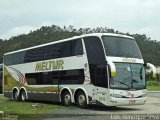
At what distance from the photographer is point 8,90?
104 feet

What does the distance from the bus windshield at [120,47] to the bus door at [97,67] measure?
0.37 meters

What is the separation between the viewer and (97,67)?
2081 centimetres

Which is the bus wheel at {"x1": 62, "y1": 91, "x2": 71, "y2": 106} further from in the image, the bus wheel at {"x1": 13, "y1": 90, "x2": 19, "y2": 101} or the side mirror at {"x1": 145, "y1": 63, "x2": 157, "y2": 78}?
the bus wheel at {"x1": 13, "y1": 90, "x2": 19, "y2": 101}

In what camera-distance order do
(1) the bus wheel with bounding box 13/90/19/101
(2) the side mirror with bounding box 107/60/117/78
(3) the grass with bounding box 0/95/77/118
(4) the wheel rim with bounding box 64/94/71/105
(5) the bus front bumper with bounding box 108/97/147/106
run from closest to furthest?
(3) the grass with bounding box 0/95/77/118, (2) the side mirror with bounding box 107/60/117/78, (5) the bus front bumper with bounding box 108/97/147/106, (4) the wheel rim with bounding box 64/94/71/105, (1) the bus wheel with bounding box 13/90/19/101

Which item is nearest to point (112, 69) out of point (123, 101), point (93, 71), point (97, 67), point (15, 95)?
point (97, 67)

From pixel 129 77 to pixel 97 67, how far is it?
1657 mm

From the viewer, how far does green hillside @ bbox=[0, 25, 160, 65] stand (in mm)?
84188

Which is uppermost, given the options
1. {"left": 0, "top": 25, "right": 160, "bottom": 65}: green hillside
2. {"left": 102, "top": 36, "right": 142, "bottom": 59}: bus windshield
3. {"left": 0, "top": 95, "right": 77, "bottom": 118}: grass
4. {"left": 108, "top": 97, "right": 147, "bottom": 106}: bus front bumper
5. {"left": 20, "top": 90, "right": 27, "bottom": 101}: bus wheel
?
{"left": 0, "top": 25, "right": 160, "bottom": 65}: green hillside

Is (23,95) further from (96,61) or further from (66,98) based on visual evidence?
(96,61)

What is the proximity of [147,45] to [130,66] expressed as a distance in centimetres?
8905

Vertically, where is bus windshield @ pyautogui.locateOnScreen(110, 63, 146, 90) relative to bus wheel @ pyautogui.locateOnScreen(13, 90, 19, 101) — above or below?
above

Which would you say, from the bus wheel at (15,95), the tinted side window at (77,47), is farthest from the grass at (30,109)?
the bus wheel at (15,95)

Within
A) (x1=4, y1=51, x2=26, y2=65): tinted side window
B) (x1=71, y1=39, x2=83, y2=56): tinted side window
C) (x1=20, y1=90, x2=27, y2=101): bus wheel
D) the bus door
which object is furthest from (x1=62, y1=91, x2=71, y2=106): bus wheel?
(x1=4, y1=51, x2=26, y2=65): tinted side window

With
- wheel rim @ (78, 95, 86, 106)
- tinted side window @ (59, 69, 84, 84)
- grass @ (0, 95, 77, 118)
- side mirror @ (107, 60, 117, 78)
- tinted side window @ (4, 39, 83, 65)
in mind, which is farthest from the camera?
tinted side window @ (4, 39, 83, 65)
